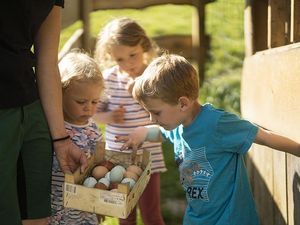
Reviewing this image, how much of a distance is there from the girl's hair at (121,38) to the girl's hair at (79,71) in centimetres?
71

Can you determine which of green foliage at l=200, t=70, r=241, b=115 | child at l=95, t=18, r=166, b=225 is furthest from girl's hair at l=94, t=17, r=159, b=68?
green foliage at l=200, t=70, r=241, b=115

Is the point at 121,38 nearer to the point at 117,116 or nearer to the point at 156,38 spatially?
the point at 117,116

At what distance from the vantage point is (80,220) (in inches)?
130

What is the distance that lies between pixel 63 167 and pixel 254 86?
146 cm

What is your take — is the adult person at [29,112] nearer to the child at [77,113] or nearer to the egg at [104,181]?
the egg at [104,181]

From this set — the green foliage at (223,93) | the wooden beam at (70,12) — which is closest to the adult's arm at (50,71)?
the wooden beam at (70,12)

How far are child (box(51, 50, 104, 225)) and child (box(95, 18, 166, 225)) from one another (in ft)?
2.43

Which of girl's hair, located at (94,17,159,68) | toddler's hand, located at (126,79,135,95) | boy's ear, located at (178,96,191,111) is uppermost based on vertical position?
girl's hair, located at (94,17,159,68)

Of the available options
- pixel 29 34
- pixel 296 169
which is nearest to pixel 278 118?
pixel 296 169

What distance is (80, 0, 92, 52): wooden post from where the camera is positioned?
678 cm

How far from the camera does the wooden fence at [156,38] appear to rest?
632 cm

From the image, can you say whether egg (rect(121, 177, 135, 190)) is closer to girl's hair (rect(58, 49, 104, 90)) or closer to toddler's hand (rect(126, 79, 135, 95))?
girl's hair (rect(58, 49, 104, 90))

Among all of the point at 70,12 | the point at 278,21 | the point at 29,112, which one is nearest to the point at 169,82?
the point at 29,112

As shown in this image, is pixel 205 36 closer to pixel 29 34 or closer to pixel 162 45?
pixel 162 45
